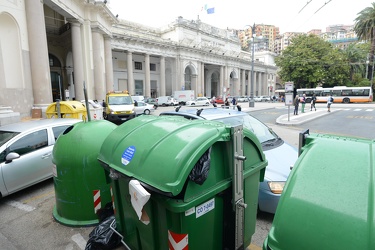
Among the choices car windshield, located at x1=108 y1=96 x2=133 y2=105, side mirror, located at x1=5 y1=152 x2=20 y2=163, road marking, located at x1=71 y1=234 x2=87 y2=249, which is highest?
car windshield, located at x1=108 y1=96 x2=133 y2=105

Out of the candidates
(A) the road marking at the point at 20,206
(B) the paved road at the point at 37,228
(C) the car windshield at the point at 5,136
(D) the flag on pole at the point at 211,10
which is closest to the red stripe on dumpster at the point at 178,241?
(B) the paved road at the point at 37,228

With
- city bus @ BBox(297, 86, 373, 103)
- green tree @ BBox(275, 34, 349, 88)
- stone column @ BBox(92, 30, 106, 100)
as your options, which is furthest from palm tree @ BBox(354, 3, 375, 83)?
stone column @ BBox(92, 30, 106, 100)

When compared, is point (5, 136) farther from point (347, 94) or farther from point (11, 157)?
point (347, 94)

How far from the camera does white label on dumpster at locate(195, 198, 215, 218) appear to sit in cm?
215

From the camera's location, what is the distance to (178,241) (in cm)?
209

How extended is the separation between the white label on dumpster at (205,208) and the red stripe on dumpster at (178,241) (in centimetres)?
22

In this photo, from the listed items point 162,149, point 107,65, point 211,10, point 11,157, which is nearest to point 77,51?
point 107,65

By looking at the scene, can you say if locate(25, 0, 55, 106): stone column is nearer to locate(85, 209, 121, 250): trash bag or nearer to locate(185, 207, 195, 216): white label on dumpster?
locate(85, 209, 121, 250): trash bag

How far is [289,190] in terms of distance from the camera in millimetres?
1558

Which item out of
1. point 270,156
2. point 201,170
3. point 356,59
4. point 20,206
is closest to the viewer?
point 201,170

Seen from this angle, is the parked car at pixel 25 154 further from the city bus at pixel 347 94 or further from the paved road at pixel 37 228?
the city bus at pixel 347 94

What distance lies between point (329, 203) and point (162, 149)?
1.33 metres

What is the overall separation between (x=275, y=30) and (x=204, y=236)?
176m

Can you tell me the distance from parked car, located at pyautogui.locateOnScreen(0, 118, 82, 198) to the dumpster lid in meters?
3.04
